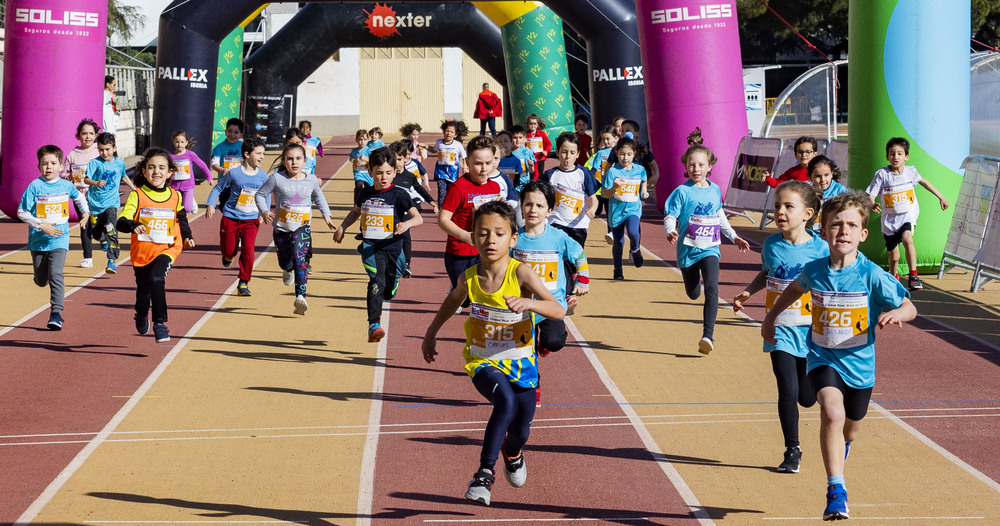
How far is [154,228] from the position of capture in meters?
9.87

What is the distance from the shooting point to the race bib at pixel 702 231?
939cm

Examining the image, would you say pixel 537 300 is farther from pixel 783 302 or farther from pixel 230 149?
pixel 230 149

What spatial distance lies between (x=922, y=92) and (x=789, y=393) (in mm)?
8294

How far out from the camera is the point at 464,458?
6.77 meters

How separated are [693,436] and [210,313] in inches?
246

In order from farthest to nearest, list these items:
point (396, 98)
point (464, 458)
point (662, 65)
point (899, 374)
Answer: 1. point (396, 98)
2. point (662, 65)
3. point (899, 374)
4. point (464, 458)

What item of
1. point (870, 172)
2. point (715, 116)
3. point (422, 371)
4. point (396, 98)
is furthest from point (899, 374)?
point (396, 98)

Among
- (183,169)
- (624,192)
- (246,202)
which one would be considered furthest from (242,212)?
(183,169)

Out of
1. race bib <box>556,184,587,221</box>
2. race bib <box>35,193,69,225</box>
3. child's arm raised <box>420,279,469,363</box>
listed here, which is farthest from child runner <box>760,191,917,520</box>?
race bib <box>35,193,69,225</box>

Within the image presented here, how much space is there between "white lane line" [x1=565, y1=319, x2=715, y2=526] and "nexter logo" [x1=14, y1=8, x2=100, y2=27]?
11795mm

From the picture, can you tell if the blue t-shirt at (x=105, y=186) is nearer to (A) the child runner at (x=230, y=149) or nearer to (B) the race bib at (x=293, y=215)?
(A) the child runner at (x=230, y=149)

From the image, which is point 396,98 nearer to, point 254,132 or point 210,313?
point 254,132

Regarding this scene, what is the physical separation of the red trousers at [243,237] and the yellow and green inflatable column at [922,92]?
7005 millimetres

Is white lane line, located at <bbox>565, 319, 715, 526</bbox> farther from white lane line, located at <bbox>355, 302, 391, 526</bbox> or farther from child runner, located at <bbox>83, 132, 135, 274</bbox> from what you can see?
child runner, located at <bbox>83, 132, 135, 274</bbox>
